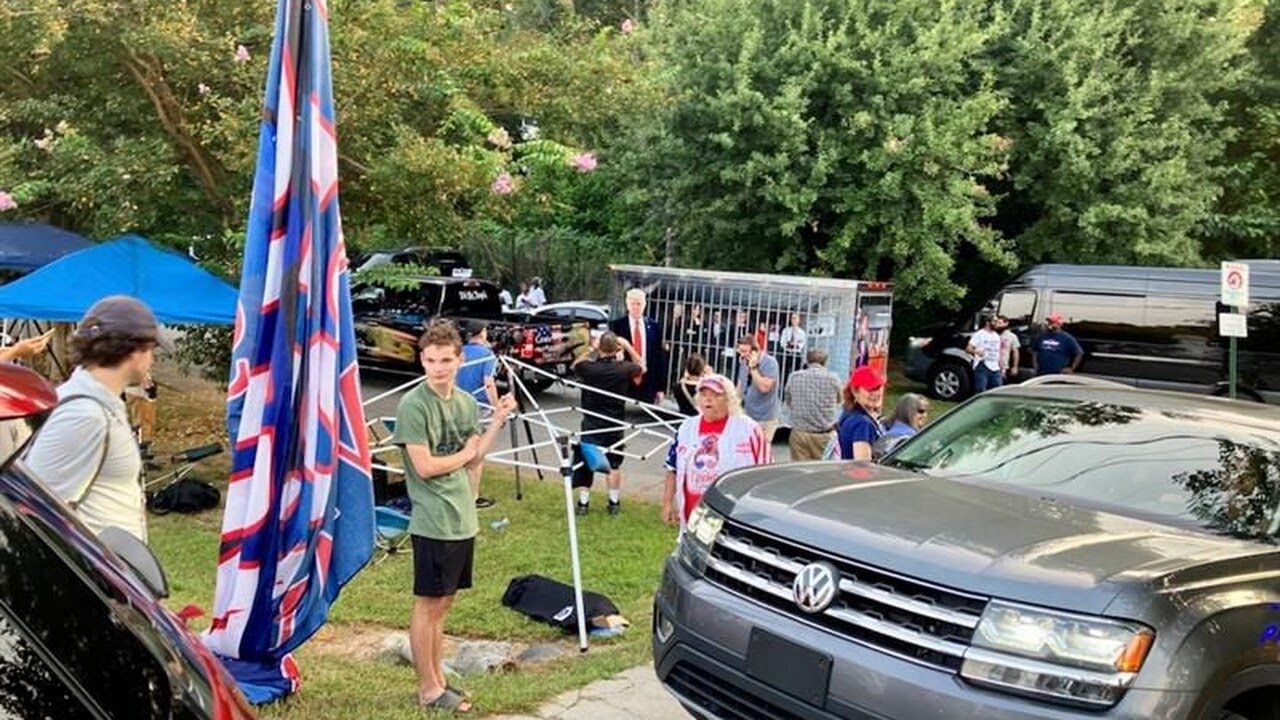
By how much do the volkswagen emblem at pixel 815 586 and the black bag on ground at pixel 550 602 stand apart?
9.16 feet

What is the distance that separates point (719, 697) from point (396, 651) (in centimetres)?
260

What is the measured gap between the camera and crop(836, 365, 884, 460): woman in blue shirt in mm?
7439

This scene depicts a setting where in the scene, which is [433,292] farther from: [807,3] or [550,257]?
[550,257]

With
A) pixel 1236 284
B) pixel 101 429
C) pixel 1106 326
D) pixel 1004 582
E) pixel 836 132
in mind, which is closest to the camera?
pixel 1004 582

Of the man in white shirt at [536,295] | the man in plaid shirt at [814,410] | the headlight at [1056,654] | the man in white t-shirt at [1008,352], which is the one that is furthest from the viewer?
the man in white shirt at [536,295]

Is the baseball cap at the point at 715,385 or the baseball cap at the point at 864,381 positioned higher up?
the baseball cap at the point at 715,385

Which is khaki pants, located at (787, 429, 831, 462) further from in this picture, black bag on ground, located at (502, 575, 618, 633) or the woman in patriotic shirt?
black bag on ground, located at (502, 575, 618, 633)

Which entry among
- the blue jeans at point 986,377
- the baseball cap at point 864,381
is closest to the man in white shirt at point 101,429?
the baseball cap at point 864,381

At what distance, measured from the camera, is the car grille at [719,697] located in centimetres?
360

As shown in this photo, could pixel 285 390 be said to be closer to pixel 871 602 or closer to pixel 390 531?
pixel 871 602

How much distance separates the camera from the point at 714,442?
6391 mm

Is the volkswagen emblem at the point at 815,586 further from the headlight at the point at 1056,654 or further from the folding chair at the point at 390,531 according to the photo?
the folding chair at the point at 390,531

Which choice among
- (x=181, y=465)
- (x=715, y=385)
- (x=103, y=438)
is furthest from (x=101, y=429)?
(x=181, y=465)

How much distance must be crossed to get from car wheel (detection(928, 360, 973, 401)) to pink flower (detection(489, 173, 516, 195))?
11363mm
